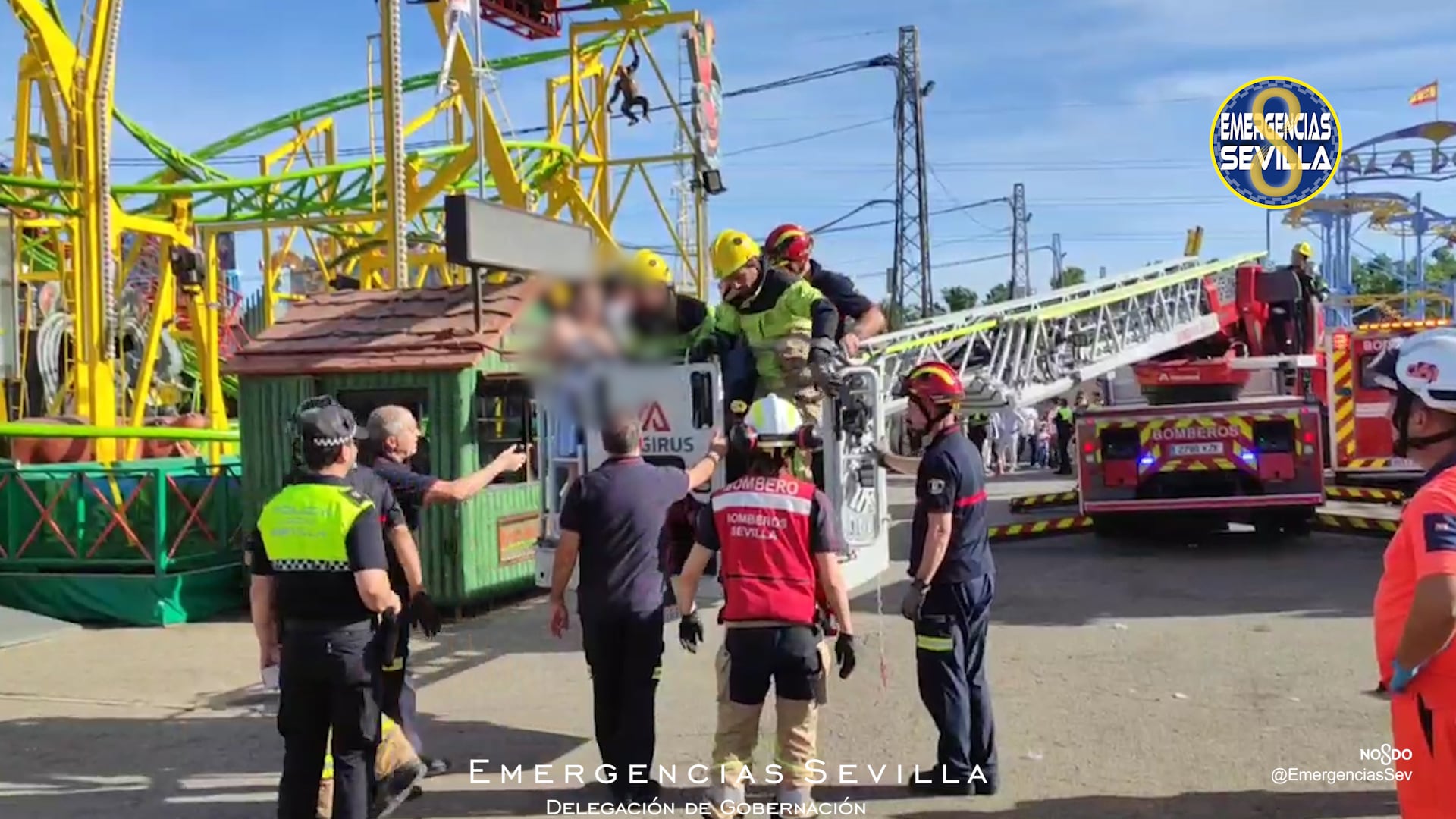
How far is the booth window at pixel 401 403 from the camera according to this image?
384 inches

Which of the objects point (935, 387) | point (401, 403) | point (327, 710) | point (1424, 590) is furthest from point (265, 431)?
point (1424, 590)

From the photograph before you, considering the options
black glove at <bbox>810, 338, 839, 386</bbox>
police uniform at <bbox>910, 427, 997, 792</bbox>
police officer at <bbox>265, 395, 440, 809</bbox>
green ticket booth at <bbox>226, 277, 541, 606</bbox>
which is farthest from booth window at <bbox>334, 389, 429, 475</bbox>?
police uniform at <bbox>910, 427, 997, 792</bbox>

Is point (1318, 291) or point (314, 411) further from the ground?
point (1318, 291)

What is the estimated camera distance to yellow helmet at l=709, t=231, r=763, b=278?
6.41m

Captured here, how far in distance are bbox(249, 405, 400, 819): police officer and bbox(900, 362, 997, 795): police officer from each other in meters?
2.12

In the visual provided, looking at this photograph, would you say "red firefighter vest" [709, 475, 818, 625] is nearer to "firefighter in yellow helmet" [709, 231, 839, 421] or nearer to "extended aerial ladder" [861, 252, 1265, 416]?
"firefighter in yellow helmet" [709, 231, 839, 421]

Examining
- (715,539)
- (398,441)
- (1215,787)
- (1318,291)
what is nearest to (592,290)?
(398,441)

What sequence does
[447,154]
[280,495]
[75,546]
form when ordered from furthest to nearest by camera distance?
[447,154], [75,546], [280,495]

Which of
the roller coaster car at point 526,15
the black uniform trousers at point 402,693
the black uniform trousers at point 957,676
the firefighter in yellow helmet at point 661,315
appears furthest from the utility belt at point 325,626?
the roller coaster car at point 526,15

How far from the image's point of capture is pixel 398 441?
19.1ft

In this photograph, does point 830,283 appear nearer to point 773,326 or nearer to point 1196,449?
point 773,326

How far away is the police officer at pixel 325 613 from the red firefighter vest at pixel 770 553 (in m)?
1.24

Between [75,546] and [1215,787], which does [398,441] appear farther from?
[75,546]

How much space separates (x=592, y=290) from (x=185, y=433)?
19.7 ft
